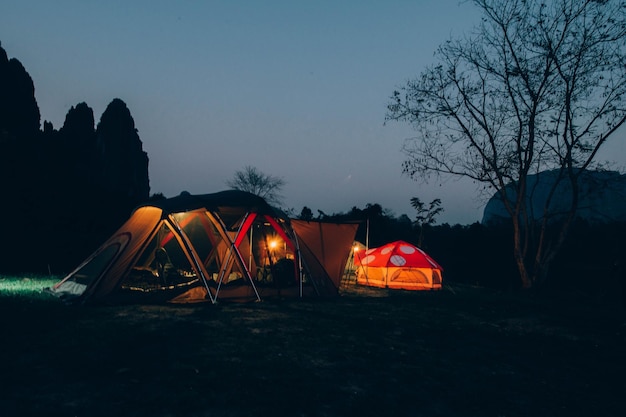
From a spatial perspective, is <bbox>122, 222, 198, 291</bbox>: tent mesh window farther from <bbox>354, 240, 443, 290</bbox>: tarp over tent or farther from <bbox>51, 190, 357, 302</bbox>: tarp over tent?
<bbox>354, 240, 443, 290</bbox>: tarp over tent

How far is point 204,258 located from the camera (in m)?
12.3

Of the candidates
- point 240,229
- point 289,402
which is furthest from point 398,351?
point 240,229

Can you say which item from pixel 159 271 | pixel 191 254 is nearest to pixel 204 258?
pixel 159 271

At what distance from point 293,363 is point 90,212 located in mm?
25598

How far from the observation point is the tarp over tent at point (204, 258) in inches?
364

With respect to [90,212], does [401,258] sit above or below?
below

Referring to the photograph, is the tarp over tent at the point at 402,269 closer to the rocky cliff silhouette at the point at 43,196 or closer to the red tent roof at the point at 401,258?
the red tent roof at the point at 401,258

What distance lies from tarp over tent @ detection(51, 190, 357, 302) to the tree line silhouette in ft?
14.1

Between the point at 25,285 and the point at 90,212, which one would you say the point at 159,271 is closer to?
the point at 25,285

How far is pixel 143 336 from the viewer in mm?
6047

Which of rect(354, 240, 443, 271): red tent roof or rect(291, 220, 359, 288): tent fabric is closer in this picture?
rect(291, 220, 359, 288): tent fabric

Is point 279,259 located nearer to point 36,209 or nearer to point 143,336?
point 143,336

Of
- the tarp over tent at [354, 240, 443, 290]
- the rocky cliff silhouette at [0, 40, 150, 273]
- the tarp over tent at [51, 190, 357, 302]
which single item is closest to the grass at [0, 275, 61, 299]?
the tarp over tent at [51, 190, 357, 302]

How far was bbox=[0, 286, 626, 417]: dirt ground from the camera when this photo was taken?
12.1 ft
